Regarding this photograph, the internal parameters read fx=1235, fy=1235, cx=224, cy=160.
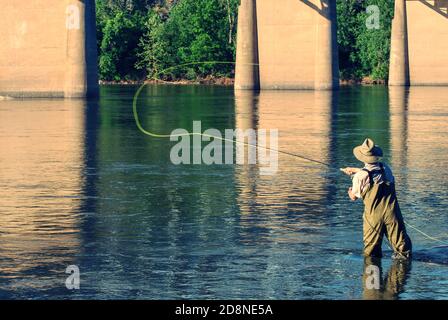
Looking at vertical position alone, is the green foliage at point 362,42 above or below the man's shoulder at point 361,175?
above

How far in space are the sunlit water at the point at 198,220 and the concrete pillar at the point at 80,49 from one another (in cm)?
3719

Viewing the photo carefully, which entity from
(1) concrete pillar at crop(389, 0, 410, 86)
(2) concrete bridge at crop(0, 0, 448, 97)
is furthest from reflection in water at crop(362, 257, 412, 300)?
(1) concrete pillar at crop(389, 0, 410, 86)

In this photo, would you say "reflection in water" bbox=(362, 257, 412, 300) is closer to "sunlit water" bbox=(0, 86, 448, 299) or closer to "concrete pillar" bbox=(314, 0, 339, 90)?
"sunlit water" bbox=(0, 86, 448, 299)

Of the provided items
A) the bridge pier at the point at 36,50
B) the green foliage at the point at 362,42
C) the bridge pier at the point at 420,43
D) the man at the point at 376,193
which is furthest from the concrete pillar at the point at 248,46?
the man at the point at 376,193

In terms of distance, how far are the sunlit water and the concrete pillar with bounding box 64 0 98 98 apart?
37.2 metres

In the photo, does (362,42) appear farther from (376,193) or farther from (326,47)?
(376,193)

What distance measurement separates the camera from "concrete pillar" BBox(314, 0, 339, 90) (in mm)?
93938

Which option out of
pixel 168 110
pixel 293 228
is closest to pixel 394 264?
pixel 293 228

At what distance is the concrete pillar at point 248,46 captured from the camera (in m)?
97.6

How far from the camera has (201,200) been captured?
26.0 meters

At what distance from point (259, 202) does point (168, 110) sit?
43.1 metres

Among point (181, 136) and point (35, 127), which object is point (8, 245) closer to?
point (181, 136)

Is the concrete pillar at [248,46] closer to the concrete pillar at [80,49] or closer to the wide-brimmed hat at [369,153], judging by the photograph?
the concrete pillar at [80,49]

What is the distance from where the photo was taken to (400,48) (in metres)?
112
